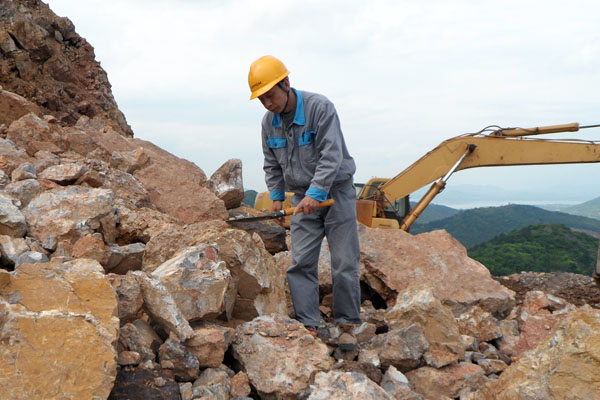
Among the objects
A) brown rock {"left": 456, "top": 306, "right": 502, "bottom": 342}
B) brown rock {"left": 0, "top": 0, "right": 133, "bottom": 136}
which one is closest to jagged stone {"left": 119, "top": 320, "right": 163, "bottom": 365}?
brown rock {"left": 456, "top": 306, "right": 502, "bottom": 342}

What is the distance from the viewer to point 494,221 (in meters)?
33.3

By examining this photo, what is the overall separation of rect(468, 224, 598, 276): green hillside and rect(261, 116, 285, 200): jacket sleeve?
1179 cm

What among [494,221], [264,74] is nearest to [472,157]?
[264,74]

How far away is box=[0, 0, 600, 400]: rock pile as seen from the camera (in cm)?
218

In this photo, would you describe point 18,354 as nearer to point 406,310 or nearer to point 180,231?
point 180,231

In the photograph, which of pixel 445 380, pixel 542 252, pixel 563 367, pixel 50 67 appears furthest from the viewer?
pixel 542 252

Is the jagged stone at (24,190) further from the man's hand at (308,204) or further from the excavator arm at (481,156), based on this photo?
the excavator arm at (481,156)

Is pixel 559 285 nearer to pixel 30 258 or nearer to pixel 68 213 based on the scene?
pixel 68 213

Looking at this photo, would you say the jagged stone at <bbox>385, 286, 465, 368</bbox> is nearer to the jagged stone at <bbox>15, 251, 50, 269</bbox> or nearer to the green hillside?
the jagged stone at <bbox>15, 251, 50, 269</bbox>

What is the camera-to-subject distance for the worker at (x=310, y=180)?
11.3 ft

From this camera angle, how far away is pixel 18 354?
2078mm

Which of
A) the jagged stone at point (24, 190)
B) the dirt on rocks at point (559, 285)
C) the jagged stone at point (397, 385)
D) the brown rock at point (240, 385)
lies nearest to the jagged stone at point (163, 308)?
the brown rock at point (240, 385)

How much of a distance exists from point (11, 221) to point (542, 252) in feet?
54.2

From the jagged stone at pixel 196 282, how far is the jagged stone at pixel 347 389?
2.78 ft
